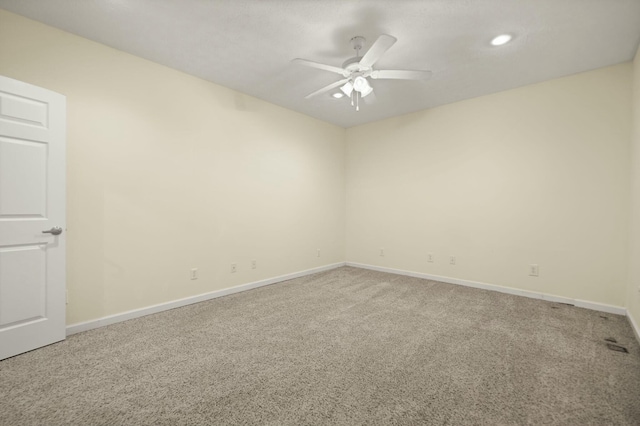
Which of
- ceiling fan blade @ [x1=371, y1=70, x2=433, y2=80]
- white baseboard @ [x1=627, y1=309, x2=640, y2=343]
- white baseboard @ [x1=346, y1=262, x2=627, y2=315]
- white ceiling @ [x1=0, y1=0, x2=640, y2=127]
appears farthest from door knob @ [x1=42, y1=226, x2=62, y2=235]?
white baseboard @ [x1=627, y1=309, x2=640, y2=343]

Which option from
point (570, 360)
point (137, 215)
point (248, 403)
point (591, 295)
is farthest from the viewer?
point (591, 295)

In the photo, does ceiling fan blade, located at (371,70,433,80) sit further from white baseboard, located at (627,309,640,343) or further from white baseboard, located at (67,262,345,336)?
white baseboard, located at (67,262,345,336)

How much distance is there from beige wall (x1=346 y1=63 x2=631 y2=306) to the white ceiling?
0.48 meters

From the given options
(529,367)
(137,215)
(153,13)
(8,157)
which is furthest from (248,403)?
(153,13)

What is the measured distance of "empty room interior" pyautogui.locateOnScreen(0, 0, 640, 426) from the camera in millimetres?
1770

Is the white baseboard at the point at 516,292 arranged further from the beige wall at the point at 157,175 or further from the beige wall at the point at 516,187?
the beige wall at the point at 157,175

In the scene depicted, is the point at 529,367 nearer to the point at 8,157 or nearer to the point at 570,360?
the point at 570,360

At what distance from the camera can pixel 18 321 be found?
2.13 meters

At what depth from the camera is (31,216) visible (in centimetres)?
221

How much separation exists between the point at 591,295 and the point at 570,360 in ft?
5.47

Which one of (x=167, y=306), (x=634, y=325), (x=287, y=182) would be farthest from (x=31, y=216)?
(x=634, y=325)

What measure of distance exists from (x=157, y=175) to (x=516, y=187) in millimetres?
4436

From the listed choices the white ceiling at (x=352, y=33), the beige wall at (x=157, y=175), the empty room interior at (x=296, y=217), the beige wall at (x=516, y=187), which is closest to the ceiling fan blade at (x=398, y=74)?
the empty room interior at (x=296, y=217)

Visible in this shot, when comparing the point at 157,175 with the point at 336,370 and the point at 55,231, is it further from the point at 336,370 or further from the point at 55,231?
the point at 336,370
